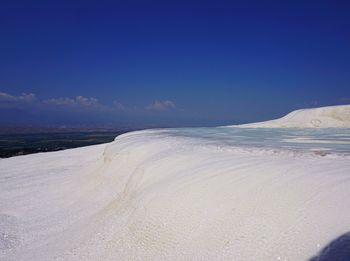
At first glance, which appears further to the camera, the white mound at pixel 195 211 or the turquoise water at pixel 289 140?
the turquoise water at pixel 289 140

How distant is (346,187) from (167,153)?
11.2ft

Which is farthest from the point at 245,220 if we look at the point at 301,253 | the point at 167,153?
the point at 167,153

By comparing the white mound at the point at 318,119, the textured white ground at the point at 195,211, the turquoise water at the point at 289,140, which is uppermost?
the white mound at the point at 318,119

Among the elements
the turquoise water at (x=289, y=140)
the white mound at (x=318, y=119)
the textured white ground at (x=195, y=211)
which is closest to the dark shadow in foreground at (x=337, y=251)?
the textured white ground at (x=195, y=211)

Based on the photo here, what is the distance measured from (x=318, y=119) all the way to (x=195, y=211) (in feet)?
43.2

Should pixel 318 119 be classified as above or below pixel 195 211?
above

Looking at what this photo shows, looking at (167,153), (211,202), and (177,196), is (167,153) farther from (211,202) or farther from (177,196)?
(211,202)

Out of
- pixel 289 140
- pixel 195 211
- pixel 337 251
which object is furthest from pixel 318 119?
pixel 337 251

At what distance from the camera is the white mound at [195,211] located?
3.38 m

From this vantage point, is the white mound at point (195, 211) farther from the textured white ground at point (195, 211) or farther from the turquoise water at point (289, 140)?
the turquoise water at point (289, 140)

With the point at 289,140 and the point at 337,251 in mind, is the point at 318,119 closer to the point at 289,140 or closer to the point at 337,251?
the point at 289,140

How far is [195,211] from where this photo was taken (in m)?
4.09

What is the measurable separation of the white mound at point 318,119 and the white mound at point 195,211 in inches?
387

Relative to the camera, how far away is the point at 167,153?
21.0ft
